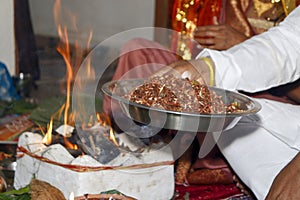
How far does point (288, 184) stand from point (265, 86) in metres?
0.52

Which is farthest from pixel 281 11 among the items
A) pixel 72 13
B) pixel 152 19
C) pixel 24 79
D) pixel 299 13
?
pixel 72 13

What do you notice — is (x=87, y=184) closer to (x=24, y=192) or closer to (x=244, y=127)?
(x=24, y=192)

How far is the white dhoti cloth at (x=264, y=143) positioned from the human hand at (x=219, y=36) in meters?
0.55

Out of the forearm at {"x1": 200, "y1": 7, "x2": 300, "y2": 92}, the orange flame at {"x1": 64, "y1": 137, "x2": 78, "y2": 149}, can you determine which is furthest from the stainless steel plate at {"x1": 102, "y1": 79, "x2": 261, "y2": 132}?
the orange flame at {"x1": 64, "y1": 137, "x2": 78, "y2": 149}

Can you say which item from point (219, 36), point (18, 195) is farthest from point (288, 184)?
point (219, 36)

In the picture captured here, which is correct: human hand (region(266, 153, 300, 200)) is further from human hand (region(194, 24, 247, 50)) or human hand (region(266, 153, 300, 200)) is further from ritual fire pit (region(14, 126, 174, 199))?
human hand (region(194, 24, 247, 50))

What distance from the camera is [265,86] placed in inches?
89.5

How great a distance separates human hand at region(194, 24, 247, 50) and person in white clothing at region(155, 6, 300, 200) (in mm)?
555

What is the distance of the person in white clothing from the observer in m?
2.17

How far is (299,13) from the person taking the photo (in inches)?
89.4

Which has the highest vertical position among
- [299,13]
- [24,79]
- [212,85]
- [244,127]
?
[299,13]

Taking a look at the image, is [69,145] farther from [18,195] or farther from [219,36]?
[219,36]

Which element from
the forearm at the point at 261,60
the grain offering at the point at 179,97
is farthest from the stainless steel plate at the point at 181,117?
the forearm at the point at 261,60

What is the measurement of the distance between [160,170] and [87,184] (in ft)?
1.09
